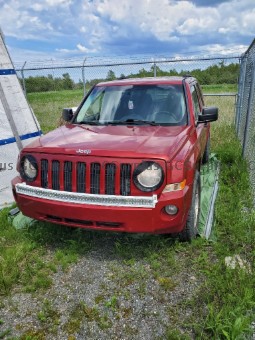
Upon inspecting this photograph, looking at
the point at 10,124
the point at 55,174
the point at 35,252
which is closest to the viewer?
the point at 55,174

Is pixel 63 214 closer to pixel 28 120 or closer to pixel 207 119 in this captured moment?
pixel 207 119

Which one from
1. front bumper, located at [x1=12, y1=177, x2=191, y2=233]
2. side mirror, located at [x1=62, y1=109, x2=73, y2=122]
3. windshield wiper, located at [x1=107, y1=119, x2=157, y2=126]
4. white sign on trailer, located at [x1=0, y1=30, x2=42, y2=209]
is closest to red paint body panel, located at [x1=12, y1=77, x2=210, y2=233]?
front bumper, located at [x1=12, y1=177, x2=191, y2=233]

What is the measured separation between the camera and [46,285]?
2.88 meters

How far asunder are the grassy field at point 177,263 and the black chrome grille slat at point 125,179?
78 cm

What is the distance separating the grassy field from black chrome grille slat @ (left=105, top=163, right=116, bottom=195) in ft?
2.53

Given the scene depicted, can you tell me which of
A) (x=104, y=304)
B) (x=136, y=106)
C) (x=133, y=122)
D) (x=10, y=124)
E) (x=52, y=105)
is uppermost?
(x=136, y=106)

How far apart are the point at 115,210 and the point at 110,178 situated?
29cm

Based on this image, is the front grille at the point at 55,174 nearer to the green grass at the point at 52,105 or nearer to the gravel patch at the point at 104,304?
the gravel patch at the point at 104,304

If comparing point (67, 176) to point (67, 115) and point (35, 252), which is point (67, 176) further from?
point (67, 115)

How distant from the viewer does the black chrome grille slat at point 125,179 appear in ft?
9.33

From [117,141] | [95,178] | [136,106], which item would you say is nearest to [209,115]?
[136,106]

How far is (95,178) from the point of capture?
2932mm

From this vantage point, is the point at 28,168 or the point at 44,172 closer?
the point at 44,172

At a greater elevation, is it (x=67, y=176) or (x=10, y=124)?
(x=10, y=124)
